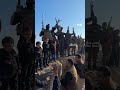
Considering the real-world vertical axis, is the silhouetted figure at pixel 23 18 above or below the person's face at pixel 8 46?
above

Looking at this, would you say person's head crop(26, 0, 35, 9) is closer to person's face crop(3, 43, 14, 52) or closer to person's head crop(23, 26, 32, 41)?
person's head crop(23, 26, 32, 41)

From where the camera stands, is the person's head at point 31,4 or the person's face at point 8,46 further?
the person's face at point 8,46

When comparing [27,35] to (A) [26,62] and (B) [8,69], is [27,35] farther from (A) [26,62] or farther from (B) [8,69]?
(B) [8,69]

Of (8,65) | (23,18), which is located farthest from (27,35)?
(8,65)

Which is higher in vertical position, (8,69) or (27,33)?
(27,33)

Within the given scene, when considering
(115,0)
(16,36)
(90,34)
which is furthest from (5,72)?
(115,0)

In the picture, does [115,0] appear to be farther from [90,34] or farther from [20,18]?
[20,18]

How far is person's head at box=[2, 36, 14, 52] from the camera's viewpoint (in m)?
4.81

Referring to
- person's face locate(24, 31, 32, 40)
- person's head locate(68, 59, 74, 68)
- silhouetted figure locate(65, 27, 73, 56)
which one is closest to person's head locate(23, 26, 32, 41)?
person's face locate(24, 31, 32, 40)

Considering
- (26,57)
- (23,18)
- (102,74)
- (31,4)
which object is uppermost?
(31,4)

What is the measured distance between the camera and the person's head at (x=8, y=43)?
15.8 ft

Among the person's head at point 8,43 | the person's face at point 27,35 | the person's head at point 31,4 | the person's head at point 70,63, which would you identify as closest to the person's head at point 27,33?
the person's face at point 27,35

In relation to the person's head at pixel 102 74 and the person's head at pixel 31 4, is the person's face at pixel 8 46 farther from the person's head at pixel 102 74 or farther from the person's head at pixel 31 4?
the person's head at pixel 102 74

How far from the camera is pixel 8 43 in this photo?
482cm
